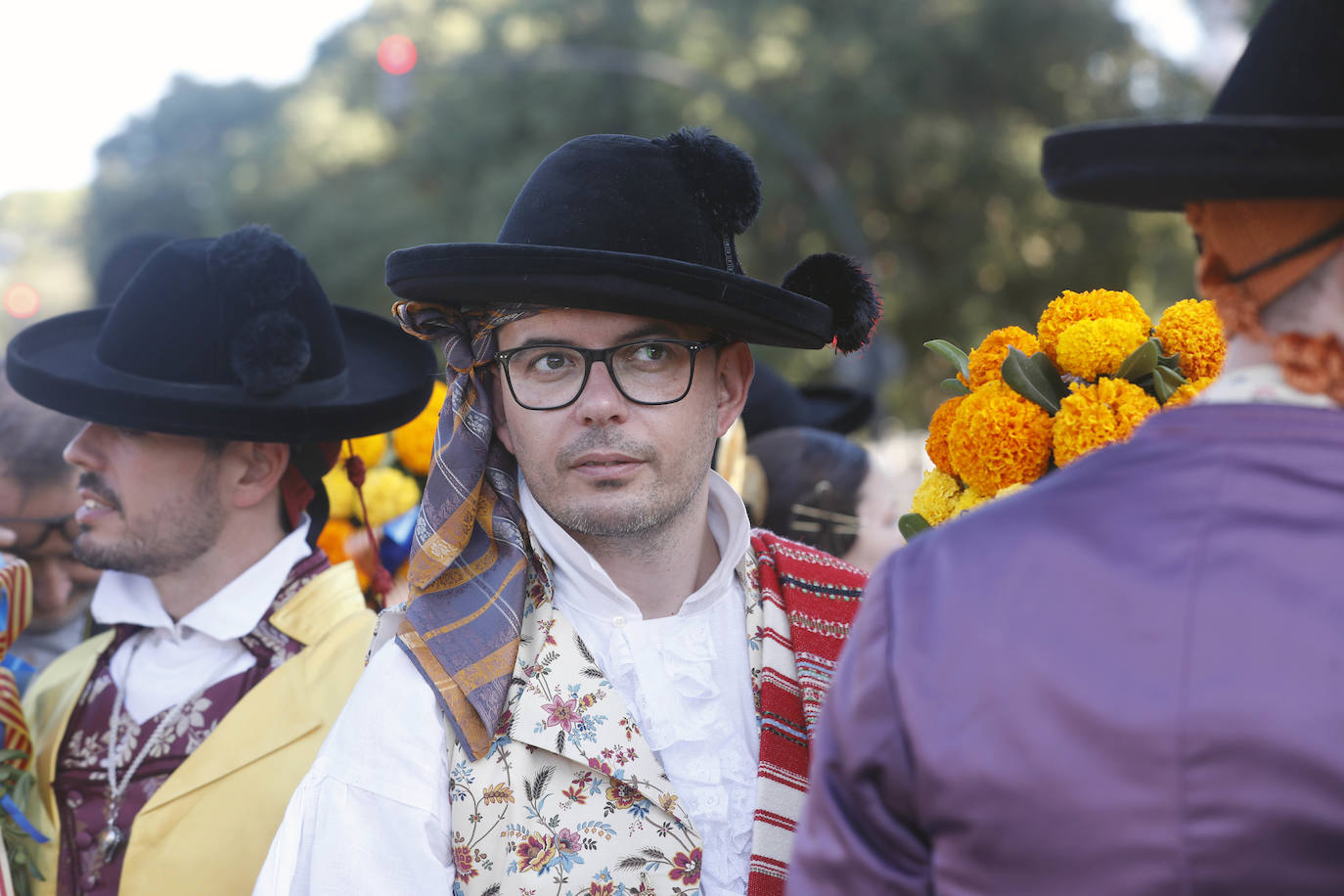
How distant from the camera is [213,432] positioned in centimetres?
298

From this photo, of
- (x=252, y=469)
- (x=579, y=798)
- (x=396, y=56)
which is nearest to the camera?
(x=579, y=798)

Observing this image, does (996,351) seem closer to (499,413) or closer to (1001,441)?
(1001,441)

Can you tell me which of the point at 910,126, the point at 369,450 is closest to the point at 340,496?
the point at 369,450

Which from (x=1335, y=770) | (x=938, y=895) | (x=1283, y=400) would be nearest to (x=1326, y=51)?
(x=1283, y=400)

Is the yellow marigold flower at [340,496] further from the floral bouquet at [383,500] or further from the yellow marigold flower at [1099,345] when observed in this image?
the yellow marigold flower at [1099,345]

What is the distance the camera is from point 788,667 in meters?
2.38

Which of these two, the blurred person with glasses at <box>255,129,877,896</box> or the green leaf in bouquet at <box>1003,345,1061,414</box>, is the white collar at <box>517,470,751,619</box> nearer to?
the blurred person with glasses at <box>255,129,877,896</box>

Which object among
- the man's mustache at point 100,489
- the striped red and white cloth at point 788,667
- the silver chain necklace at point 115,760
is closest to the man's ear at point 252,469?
the man's mustache at point 100,489

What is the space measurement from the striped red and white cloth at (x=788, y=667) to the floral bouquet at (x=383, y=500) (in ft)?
6.44

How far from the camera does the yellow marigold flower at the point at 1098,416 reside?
74.0 inches

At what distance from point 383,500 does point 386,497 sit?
0.05ft

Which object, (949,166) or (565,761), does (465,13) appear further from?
(565,761)

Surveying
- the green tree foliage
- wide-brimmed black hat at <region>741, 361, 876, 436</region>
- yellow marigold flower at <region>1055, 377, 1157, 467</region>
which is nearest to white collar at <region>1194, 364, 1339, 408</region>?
yellow marigold flower at <region>1055, 377, 1157, 467</region>

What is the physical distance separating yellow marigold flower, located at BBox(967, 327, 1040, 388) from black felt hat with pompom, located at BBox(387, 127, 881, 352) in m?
0.42
